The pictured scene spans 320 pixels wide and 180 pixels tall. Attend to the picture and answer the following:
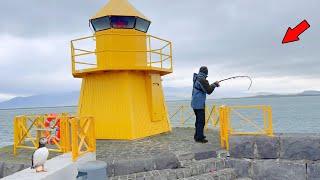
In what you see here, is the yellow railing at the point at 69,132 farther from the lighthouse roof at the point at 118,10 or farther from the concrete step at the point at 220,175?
the lighthouse roof at the point at 118,10

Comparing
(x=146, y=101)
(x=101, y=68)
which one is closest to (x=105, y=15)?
(x=101, y=68)

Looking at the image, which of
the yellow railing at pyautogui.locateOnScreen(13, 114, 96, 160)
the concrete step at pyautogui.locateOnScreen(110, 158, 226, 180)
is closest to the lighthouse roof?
the yellow railing at pyautogui.locateOnScreen(13, 114, 96, 160)

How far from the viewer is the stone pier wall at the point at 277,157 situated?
28.8ft

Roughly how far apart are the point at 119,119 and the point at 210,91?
11.7 feet

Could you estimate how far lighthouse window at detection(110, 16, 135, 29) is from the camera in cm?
1227

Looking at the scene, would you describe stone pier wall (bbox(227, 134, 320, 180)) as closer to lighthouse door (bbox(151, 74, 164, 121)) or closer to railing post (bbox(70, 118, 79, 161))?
lighthouse door (bbox(151, 74, 164, 121))

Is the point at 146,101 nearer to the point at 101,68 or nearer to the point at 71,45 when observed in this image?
the point at 101,68

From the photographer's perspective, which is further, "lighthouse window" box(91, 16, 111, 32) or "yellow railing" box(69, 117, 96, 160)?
"lighthouse window" box(91, 16, 111, 32)

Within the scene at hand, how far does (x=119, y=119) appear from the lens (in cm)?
1191

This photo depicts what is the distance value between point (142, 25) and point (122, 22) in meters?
0.86

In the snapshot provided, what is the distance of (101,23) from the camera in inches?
488

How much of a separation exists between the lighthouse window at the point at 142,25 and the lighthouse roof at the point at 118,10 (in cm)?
15

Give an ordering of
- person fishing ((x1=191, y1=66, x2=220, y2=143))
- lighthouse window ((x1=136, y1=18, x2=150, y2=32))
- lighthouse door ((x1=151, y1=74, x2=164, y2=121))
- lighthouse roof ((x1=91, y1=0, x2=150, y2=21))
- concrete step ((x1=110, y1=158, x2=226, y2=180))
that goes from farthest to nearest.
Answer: lighthouse door ((x1=151, y1=74, x2=164, y2=121))
lighthouse window ((x1=136, y1=18, x2=150, y2=32))
lighthouse roof ((x1=91, y1=0, x2=150, y2=21))
person fishing ((x1=191, y1=66, x2=220, y2=143))
concrete step ((x1=110, y1=158, x2=226, y2=180))

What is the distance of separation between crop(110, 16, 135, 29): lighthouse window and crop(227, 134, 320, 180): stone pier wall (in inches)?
229
